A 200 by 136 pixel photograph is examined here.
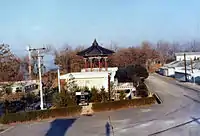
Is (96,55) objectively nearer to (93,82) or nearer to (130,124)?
(93,82)

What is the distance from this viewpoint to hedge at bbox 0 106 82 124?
2178 centimetres

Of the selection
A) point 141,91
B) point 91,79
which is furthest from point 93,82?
point 141,91

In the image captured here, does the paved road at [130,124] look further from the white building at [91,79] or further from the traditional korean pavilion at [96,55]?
the traditional korean pavilion at [96,55]

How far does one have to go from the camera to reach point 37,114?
22.3 meters

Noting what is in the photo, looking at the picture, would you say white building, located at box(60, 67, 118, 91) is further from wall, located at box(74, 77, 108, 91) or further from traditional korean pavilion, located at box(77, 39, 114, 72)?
traditional korean pavilion, located at box(77, 39, 114, 72)

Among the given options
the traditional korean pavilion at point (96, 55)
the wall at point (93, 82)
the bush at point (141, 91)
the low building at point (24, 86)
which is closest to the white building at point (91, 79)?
the wall at point (93, 82)

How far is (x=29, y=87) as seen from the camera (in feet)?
132

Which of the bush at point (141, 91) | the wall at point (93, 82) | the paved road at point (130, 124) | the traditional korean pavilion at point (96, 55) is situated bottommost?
the paved road at point (130, 124)

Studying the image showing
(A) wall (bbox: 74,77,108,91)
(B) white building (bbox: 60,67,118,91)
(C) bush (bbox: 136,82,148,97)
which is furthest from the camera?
(C) bush (bbox: 136,82,148,97)

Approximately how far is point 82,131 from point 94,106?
24.3 feet

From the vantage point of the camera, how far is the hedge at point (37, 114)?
21781 millimetres

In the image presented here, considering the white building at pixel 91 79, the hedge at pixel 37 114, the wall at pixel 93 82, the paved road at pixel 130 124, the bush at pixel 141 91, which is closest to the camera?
the paved road at pixel 130 124

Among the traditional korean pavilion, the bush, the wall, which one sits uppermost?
the traditional korean pavilion

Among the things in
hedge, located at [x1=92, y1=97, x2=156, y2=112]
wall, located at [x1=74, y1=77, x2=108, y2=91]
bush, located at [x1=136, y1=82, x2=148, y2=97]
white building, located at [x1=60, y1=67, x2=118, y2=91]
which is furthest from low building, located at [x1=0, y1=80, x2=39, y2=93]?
bush, located at [x1=136, y1=82, x2=148, y2=97]
